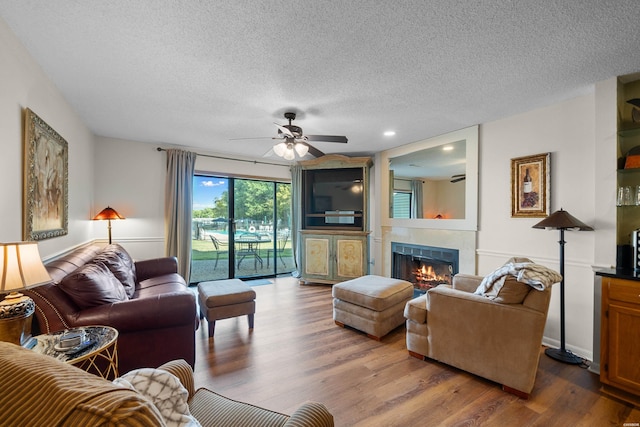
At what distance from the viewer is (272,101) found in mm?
2705

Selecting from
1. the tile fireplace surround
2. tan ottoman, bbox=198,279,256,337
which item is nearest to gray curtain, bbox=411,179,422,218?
the tile fireplace surround

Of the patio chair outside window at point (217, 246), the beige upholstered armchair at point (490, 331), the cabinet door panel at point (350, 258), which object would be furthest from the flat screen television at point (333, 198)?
the beige upholstered armchair at point (490, 331)

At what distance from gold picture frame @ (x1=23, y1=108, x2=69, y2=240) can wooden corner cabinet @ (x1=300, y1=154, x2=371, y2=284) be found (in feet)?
11.2

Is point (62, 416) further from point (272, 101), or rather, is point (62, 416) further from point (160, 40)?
point (272, 101)

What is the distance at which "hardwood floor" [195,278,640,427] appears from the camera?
1.77 meters

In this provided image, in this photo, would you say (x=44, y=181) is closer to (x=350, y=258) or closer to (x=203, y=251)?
(x=203, y=251)

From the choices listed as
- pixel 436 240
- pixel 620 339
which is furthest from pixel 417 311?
pixel 436 240

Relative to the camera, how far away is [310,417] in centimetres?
101

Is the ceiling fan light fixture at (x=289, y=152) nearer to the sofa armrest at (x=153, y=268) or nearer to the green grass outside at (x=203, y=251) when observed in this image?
the sofa armrest at (x=153, y=268)

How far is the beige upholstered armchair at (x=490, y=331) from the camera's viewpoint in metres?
1.90

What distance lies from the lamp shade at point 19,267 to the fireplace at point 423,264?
393 centimetres

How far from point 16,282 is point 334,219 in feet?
14.3

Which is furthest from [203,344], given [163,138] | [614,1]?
[614,1]

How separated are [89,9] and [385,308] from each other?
3.19 m
